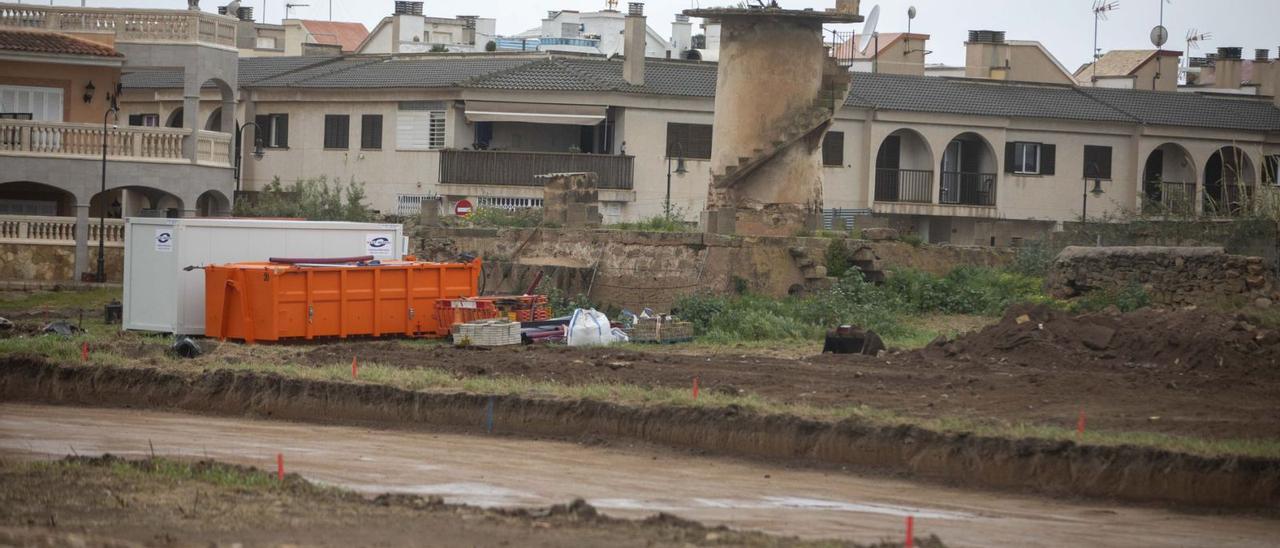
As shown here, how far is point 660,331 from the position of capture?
92.0 feet

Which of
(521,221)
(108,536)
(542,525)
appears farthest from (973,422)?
(521,221)

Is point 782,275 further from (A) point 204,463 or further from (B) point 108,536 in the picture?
(B) point 108,536

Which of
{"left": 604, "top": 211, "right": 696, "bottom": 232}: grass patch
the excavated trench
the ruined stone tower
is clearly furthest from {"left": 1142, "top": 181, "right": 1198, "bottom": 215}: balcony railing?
the excavated trench

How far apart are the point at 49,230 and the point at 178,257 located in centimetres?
1359

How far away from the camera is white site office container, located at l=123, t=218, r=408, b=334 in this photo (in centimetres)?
2745

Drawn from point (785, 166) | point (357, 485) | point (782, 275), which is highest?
point (785, 166)

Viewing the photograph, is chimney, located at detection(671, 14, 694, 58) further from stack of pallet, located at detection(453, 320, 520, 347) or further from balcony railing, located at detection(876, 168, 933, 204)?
stack of pallet, located at detection(453, 320, 520, 347)

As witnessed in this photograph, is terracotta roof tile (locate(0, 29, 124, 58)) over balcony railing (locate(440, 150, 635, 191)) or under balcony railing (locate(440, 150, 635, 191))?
over

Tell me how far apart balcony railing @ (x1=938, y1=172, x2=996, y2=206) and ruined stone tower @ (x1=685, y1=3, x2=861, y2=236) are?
1771cm

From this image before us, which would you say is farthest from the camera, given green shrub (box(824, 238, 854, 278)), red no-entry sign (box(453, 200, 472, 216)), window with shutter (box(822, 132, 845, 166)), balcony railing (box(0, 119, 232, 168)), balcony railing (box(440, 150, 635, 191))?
window with shutter (box(822, 132, 845, 166))

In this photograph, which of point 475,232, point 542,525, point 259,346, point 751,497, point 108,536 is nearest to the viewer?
point 108,536

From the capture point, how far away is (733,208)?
111 ft

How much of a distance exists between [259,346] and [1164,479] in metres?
14.7

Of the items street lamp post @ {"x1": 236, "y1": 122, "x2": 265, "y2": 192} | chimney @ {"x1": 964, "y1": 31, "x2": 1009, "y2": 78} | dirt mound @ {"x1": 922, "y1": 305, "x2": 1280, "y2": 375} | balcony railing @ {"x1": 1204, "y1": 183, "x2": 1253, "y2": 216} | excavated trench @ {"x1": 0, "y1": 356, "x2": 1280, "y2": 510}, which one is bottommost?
excavated trench @ {"x1": 0, "y1": 356, "x2": 1280, "y2": 510}
